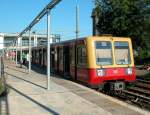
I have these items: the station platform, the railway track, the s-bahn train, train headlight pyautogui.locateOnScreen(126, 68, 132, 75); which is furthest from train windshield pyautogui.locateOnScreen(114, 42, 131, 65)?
the station platform

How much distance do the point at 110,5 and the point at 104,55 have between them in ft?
63.7

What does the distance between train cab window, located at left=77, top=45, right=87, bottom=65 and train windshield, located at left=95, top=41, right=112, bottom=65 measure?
28.8 inches

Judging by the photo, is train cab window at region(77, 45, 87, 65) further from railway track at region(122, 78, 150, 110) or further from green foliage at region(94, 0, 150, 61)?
green foliage at region(94, 0, 150, 61)

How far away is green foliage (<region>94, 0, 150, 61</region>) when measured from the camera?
35906 mm

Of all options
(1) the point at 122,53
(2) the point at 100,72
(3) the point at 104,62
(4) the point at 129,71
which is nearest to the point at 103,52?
(3) the point at 104,62

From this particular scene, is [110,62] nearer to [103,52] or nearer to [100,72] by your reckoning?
[103,52]

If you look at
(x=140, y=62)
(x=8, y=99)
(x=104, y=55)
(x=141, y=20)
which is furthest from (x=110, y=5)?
(x=8, y=99)

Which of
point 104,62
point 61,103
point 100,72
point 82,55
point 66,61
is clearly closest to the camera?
point 61,103

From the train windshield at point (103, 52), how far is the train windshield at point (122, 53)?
16.3 inches

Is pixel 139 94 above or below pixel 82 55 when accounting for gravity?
below

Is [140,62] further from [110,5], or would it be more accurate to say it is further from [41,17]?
[41,17]

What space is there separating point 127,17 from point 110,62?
1874cm

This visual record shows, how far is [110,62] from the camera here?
1827 cm

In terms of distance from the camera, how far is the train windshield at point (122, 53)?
18.6 meters
